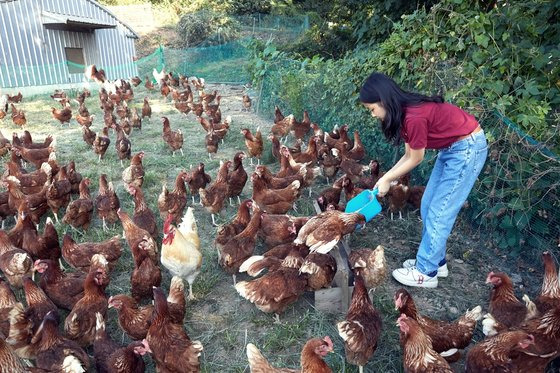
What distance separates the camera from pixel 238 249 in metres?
3.74

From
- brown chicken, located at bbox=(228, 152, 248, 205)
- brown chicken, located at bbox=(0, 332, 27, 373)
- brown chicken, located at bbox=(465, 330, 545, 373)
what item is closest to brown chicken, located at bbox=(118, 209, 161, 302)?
brown chicken, located at bbox=(0, 332, 27, 373)

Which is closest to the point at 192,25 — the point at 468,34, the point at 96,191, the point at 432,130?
the point at 96,191

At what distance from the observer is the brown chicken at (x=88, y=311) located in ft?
9.58

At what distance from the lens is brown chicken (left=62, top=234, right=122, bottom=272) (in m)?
3.74

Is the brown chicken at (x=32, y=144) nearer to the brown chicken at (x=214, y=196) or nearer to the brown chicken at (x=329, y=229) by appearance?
the brown chicken at (x=214, y=196)

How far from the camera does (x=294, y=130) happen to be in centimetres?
773

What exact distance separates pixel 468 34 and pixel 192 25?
77.0 ft

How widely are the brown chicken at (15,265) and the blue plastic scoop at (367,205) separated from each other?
3.16 m

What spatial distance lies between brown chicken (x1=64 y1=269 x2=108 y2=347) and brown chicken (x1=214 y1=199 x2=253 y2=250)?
1229mm

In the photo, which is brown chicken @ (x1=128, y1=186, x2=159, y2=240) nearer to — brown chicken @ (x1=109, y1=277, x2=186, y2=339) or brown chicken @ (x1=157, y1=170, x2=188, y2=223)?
brown chicken @ (x1=157, y1=170, x2=188, y2=223)

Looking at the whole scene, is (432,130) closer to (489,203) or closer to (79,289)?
(489,203)

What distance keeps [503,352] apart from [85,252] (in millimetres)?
3708

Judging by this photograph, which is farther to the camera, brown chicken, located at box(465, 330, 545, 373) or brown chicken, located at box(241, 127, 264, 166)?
brown chicken, located at box(241, 127, 264, 166)

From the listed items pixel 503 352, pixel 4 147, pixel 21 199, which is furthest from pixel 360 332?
pixel 4 147
